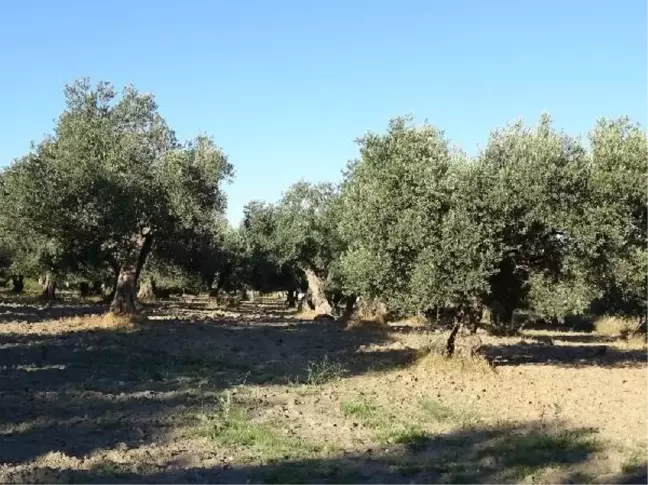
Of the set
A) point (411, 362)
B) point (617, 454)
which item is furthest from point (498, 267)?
point (617, 454)

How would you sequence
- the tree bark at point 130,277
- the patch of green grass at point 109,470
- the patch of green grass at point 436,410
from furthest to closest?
the tree bark at point 130,277 → the patch of green grass at point 436,410 → the patch of green grass at point 109,470

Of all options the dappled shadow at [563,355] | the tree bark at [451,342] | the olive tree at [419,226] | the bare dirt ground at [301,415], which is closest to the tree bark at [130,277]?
the bare dirt ground at [301,415]

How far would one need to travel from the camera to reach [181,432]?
1191 cm

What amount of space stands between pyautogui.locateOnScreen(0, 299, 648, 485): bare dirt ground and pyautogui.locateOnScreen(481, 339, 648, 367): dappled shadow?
A: 0.45 m

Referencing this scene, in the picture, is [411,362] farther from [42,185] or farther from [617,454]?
[42,185]

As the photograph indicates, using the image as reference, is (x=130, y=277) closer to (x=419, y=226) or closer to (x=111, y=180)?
(x=111, y=180)

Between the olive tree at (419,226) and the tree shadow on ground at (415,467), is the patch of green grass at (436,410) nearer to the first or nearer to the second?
the tree shadow on ground at (415,467)

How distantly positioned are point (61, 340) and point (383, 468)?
1569 centimetres

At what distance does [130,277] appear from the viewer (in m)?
30.1

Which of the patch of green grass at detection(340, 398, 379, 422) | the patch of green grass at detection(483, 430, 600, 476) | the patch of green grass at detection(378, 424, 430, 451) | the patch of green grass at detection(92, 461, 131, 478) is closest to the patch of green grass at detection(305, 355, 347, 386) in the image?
the patch of green grass at detection(340, 398, 379, 422)

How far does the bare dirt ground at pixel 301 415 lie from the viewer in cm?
1012

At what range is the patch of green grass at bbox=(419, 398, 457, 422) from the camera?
14406 mm

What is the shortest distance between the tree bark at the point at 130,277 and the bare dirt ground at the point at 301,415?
532cm

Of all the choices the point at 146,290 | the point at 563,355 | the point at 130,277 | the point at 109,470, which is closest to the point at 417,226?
the point at 109,470
